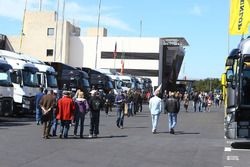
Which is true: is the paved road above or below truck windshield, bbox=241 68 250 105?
below

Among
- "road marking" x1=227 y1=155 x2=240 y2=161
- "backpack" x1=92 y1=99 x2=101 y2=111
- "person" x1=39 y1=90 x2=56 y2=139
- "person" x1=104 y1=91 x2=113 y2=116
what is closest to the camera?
"road marking" x1=227 y1=155 x2=240 y2=161

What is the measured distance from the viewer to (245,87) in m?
16.2

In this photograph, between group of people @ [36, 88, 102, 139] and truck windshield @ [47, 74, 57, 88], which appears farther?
truck windshield @ [47, 74, 57, 88]

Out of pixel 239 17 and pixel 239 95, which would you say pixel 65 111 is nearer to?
pixel 239 95

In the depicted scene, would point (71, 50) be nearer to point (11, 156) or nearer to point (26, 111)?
point (26, 111)

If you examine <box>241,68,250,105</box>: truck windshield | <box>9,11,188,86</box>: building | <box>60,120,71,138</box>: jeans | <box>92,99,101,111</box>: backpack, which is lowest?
<box>60,120,71,138</box>: jeans

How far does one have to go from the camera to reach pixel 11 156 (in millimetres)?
12312

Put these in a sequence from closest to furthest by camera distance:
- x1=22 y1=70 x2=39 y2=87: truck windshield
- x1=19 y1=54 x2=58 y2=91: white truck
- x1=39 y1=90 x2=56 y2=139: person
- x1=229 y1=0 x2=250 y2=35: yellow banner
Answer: x1=39 y1=90 x2=56 y2=139: person, x1=229 y1=0 x2=250 y2=35: yellow banner, x1=22 y1=70 x2=39 y2=87: truck windshield, x1=19 y1=54 x2=58 y2=91: white truck

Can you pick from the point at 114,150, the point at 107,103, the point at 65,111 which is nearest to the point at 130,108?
the point at 107,103

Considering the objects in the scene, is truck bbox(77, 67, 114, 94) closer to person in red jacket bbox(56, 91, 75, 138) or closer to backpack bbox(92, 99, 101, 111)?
backpack bbox(92, 99, 101, 111)

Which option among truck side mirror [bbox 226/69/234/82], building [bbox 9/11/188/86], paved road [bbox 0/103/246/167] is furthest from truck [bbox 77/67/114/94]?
building [bbox 9/11/188/86]

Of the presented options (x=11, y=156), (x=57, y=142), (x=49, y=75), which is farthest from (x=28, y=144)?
(x=49, y=75)

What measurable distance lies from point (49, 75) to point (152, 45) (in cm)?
7042

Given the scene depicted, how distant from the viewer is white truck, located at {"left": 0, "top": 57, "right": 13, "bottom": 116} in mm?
24328
